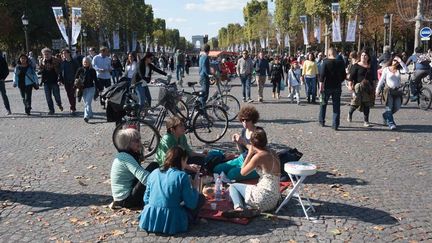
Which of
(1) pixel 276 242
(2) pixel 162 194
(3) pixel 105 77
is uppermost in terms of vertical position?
(3) pixel 105 77

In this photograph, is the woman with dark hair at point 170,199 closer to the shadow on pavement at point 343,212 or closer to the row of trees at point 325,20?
the shadow on pavement at point 343,212

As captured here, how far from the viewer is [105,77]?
15.1 m

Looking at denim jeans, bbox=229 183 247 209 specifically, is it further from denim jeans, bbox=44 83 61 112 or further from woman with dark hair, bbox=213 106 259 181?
denim jeans, bbox=44 83 61 112

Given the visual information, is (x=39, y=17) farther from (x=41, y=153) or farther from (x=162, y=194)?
(x=162, y=194)

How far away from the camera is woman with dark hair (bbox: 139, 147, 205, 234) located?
4859mm

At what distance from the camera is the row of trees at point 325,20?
39.5 meters

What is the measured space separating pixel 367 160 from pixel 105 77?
9.68 m

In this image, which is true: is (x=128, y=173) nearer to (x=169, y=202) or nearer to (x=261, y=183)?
(x=169, y=202)

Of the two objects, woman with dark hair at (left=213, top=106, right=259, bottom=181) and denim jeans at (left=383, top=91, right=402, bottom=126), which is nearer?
woman with dark hair at (left=213, top=106, right=259, bottom=181)

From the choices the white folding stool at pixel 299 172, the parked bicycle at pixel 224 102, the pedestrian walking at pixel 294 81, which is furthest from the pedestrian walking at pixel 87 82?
the white folding stool at pixel 299 172

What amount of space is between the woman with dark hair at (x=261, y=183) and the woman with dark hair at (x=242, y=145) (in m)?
1.06

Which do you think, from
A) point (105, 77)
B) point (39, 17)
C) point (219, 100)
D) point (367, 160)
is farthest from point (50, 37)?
point (367, 160)

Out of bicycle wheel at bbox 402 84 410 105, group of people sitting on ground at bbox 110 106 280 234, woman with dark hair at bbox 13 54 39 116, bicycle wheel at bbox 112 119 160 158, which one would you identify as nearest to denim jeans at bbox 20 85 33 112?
woman with dark hair at bbox 13 54 39 116

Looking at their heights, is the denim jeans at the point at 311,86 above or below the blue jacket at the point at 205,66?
below
